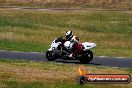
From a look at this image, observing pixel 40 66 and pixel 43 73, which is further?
pixel 40 66

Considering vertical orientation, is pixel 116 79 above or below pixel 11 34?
above

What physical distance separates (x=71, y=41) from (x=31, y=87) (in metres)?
10.2

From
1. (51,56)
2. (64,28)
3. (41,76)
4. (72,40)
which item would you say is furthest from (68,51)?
(64,28)

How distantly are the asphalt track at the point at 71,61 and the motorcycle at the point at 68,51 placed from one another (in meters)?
0.33

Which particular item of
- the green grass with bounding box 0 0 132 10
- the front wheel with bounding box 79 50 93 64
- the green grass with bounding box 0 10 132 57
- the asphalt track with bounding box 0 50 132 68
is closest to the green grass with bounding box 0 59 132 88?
the front wheel with bounding box 79 50 93 64

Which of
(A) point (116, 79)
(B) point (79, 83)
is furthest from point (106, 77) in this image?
(B) point (79, 83)

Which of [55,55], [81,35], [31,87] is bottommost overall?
[81,35]

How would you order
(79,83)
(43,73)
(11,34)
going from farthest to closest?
1. (11,34)
2. (43,73)
3. (79,83)

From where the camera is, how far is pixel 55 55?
26.5 meters

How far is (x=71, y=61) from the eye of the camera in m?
27.3

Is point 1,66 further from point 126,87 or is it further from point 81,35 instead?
point 81,35

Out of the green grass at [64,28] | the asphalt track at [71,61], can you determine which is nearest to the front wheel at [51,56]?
the asphalt track at [71,61]

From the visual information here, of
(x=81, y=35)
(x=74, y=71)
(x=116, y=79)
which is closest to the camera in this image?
(x=116, y=79)

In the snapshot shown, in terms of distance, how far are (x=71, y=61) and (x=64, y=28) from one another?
22.5 metres
